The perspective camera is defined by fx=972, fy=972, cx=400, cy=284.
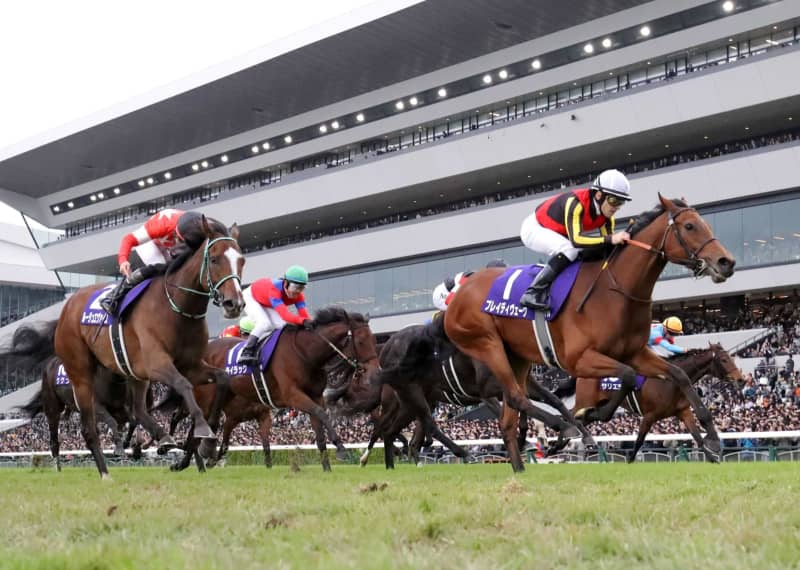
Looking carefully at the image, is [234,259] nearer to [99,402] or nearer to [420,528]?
[99,402]

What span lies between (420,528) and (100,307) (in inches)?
253

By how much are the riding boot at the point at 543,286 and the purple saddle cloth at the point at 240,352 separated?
14.9 feet

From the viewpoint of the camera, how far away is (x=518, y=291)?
29.3ft

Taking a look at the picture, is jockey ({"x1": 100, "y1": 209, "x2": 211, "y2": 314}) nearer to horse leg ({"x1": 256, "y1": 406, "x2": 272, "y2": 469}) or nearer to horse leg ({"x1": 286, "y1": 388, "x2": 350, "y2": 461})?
horse leg ({"x1": 286, "y1": 388, "x2": 350, "y2": 461})

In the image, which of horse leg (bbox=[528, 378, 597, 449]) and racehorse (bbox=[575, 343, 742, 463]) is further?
racehorse (bbox=[575, 343, 742, 463])

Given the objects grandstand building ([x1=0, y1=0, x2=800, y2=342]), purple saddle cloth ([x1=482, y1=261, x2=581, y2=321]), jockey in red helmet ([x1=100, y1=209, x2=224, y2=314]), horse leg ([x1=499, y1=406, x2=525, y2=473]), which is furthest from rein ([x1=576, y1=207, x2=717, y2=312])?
grandstand building ([x1=0, y1=0, x2=800, y2=342])

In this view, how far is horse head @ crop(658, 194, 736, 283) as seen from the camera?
770 centimetres

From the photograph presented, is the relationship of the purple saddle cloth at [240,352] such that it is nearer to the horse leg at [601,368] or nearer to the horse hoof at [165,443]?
the horse hoof at [165,443]

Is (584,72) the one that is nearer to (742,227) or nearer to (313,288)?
(742,227)

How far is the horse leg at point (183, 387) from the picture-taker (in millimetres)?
8109

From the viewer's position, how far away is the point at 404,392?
40.1ft

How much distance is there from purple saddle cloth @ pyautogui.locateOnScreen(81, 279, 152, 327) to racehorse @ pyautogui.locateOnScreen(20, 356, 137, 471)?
111 centimetres

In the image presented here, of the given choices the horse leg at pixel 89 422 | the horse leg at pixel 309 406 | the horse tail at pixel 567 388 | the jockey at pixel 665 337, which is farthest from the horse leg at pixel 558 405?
the horse leg at pixel 89 422

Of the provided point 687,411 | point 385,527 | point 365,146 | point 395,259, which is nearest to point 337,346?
point 687,411
